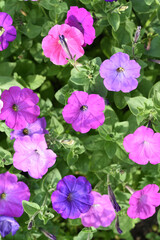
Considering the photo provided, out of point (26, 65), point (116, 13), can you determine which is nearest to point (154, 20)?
point (116, 13)

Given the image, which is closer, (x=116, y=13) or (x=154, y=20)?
(x=116, y=13)

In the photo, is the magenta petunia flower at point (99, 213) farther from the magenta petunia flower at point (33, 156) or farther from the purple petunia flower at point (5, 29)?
the purple petunia flower at point (5, 29)

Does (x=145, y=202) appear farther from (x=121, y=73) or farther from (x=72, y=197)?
(x=121, y=73)

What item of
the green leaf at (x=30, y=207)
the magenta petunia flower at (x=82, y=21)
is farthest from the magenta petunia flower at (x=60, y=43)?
the green leaf at (x=30, y=207)

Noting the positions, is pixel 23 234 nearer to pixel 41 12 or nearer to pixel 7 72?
pixel 7 72

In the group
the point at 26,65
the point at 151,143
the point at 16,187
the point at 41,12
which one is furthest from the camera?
the point at 26,65

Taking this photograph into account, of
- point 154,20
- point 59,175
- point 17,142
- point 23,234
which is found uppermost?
point 154,20
